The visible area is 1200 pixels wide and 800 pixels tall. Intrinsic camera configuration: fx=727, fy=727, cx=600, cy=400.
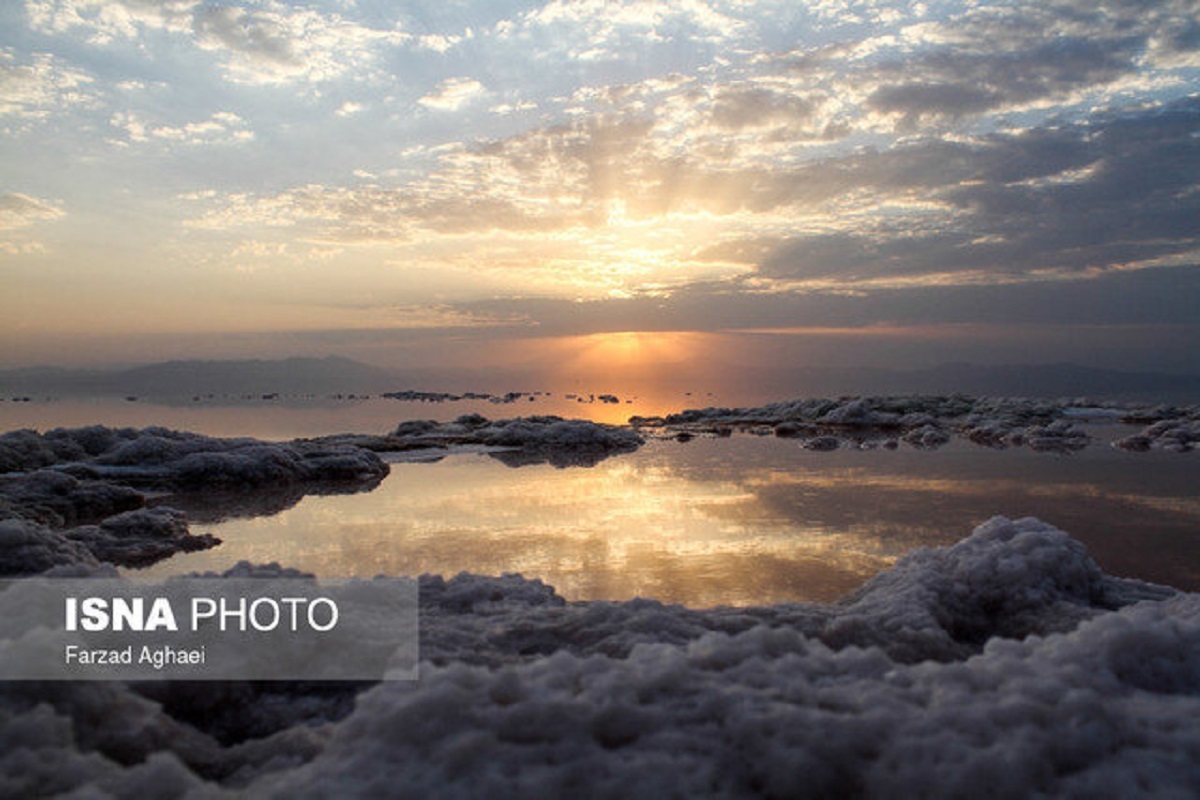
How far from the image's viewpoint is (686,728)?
2.32 m

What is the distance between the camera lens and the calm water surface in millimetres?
7188

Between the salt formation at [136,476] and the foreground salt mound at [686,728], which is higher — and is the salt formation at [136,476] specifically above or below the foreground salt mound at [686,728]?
below

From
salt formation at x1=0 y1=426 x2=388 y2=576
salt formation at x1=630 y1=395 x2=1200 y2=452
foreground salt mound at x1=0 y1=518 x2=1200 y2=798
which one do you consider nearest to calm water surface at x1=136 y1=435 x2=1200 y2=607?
salt formation at x1=0 y1=426 x2=388 y2=576

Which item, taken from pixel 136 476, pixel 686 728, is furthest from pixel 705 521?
pixel 136 476

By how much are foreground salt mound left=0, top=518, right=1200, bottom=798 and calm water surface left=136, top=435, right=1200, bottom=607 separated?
3.47m

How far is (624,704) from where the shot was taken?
239 centimetres

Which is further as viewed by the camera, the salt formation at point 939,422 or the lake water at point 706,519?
the salt formation at point 939,422

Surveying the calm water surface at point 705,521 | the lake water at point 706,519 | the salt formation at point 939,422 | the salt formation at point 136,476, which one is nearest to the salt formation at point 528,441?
the salt formation at point 136,476

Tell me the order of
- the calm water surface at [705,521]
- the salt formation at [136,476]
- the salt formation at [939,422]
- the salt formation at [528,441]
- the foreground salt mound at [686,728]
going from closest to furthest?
the foreground salt mound at [686,728] < the calm water surface at [705,521] < the salt formation at [136,476] < the salt formation at [528,441] < the salt formation at [939,422]

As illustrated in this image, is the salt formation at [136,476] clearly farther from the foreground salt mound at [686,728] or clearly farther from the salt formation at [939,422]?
the salt formation at [939,422]

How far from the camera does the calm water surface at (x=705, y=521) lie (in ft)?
23.6

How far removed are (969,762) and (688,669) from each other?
0.91m

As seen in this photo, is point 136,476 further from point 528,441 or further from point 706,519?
point 528,441

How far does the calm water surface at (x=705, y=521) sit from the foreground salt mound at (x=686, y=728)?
347 cm
